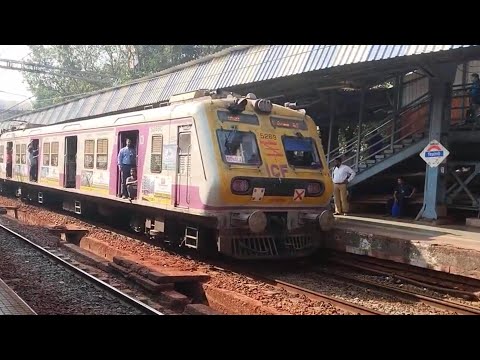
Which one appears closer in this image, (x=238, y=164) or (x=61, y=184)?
(x=238, y=164)

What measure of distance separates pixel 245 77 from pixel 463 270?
904 centimetres

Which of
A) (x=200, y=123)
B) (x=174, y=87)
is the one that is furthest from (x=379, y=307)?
(x=174, y=87)

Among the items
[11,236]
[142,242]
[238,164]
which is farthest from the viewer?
[11,236]

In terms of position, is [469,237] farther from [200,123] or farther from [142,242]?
[142,242]

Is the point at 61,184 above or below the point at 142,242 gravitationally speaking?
above

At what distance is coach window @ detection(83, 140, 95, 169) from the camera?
13059mm

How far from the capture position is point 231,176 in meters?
8.55

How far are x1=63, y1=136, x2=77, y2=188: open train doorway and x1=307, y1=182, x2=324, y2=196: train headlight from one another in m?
8.04

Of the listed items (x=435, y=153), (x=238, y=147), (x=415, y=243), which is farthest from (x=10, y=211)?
(x=415, y=243)

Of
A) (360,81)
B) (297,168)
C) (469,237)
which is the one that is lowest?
(469,237)

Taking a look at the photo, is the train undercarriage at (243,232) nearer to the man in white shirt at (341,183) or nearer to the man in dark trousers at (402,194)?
the man in white shirt at (341,183)

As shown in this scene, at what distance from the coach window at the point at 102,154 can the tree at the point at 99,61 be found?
22755mm

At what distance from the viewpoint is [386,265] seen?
370 inches

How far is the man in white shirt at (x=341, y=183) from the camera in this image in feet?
41.2
